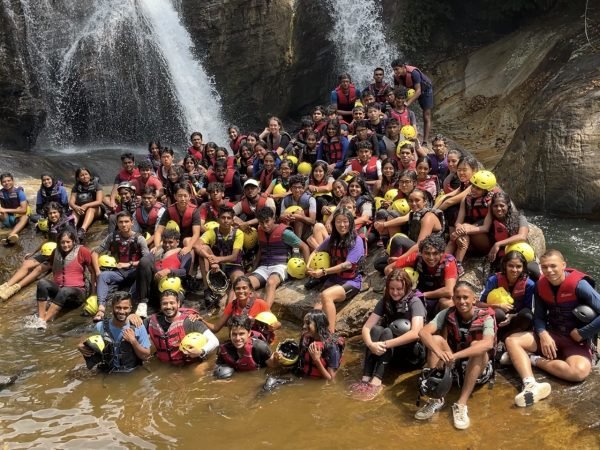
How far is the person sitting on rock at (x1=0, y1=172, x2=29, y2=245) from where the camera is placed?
10148 millimetres

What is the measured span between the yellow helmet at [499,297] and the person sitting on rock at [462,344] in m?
0.38

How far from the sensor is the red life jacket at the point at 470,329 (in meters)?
5.21

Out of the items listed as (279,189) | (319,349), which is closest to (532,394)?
(319,349)

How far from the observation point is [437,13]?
19.6 metres

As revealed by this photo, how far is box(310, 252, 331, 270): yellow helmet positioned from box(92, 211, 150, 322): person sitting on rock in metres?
2.40

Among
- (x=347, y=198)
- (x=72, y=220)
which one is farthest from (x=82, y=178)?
(x=347, y=198)

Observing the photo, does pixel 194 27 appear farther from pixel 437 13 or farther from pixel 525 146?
pixel 525 146

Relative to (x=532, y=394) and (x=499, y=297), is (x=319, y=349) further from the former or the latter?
(x=532, y=394)

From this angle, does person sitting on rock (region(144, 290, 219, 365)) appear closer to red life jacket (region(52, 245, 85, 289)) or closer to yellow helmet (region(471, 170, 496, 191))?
red life jacket (region(52, 245, 85, 289))

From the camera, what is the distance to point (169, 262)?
803cm

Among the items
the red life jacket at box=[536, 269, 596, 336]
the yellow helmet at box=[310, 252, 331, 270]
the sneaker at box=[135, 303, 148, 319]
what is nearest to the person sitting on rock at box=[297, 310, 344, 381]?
the yellow helmet at box=[310, 252, 331, 270]

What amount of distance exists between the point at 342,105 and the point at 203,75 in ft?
24.6

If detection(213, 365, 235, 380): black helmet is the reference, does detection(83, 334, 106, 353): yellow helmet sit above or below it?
above

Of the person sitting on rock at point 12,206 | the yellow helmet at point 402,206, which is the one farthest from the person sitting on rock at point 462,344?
the person sitting on rock at point 12,206
